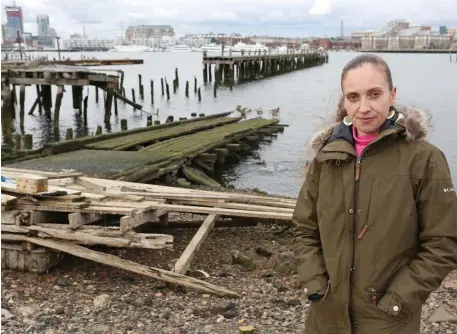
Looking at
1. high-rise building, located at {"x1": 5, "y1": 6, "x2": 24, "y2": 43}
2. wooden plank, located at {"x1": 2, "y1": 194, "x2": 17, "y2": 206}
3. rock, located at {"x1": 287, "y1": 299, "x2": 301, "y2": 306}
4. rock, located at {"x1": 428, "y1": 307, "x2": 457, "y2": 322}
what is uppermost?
high-rise building, located at {"x1": 5, "y1": 6, "x2": 24, "y2": 43}

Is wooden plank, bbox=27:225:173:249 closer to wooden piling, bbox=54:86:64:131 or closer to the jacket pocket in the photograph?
the jacket pocket

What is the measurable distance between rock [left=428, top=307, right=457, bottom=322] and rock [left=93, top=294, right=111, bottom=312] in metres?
3.28

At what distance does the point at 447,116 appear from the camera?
3419 centimetres

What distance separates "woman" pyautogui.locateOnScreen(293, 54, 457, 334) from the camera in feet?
8.13

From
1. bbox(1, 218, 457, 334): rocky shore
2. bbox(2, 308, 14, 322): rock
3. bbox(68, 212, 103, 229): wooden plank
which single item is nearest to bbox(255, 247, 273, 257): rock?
bbox(1, 218, 457, 334): rocky shore

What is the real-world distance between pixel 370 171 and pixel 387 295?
1.85 ft

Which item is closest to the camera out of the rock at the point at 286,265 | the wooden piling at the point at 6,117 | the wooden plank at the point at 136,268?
the wooden plank at the point at 136,268

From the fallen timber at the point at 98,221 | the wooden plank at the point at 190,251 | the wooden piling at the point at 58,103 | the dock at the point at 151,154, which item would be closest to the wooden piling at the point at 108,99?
the wooden piling at the point at 58,103

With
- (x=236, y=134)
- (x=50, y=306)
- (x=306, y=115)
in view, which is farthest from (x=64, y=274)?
(x=306, y=115)

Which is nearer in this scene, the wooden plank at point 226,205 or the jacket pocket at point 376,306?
the jacket pocket at point 376,306

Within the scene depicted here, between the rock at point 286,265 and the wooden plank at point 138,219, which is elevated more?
the wooden plank at point 138,219

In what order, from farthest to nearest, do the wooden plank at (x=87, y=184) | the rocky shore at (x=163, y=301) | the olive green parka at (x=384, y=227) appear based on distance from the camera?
the wooden plank at (x=87, y=184)
the rocky shore at (x=163, y=301)
the olive green parka at (x=384, y=227)

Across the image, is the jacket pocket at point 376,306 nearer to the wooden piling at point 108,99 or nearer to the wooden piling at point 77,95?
the wooden piling at point 108,99

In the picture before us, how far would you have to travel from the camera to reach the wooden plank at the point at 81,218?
21.5 ft
